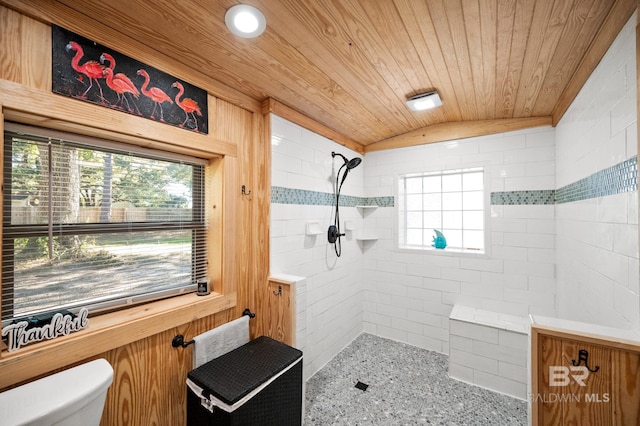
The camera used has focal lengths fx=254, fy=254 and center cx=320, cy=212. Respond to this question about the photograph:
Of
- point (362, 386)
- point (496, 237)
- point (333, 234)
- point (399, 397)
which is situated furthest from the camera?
point (333, 234)

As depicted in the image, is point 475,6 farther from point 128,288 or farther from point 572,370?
point 128,288

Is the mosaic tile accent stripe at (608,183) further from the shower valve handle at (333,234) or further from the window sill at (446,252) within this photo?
the shower valve handle at (333,234)

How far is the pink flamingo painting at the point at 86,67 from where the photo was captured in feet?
3.72

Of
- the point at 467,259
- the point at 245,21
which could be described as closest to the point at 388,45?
the point at 245,21

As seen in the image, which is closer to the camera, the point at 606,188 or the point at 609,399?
the point at 609,399

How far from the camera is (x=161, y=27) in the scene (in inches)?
48.4

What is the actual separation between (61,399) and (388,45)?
2.16m

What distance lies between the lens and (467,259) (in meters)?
2.63

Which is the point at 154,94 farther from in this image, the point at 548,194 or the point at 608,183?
the point at 548,194

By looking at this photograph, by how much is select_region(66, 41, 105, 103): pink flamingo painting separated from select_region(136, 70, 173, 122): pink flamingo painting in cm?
18

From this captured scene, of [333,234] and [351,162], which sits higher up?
[351,162]

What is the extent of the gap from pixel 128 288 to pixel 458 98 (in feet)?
8.94

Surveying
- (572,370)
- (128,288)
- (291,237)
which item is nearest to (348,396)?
(291,237)

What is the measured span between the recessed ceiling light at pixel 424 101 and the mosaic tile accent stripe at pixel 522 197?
1.12 metres
